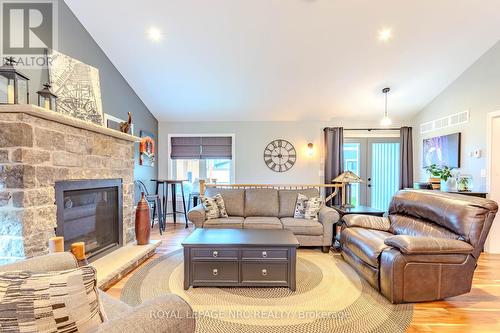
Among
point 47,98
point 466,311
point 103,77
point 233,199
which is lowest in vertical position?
point 466,311

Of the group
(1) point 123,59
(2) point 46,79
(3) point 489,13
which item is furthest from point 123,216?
(3) point 489,13

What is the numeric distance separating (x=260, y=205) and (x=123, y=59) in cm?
323

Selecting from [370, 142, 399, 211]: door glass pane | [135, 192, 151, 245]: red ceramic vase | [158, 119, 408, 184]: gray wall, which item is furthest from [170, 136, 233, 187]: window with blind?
[370, 142, 399, 211]: door glass pane

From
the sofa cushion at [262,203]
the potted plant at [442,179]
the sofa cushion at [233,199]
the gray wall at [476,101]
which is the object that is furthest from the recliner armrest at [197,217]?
the gray wall at [476,101]

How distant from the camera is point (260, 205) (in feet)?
14.4

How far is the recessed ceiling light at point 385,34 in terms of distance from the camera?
3.60 meters

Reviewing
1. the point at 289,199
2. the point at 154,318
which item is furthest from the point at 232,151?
the point at 154,318

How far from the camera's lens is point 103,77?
3.99m

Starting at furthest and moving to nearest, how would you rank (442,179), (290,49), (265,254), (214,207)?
(442,179), (214,207), (290,49), (265,254)

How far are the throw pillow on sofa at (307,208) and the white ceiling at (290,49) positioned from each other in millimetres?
2172

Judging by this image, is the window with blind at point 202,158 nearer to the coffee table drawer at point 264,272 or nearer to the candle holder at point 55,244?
the coffee table drawer at point 264,272

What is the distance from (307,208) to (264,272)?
175 centimetres

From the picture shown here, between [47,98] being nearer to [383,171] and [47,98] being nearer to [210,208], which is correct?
[210,208]

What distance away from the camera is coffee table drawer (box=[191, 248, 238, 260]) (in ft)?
8.57
